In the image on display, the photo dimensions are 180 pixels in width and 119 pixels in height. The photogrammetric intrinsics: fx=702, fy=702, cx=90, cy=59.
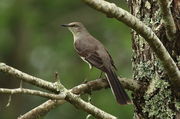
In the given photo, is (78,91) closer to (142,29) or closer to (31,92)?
(31,92)

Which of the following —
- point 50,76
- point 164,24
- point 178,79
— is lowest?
point 50,76

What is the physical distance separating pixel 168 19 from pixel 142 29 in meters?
0.42

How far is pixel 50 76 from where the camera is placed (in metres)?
12.5

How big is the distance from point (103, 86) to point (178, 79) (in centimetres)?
79

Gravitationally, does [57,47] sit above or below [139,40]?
below

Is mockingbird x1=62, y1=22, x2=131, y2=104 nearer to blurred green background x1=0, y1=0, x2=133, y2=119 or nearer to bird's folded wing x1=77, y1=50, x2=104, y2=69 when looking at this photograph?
bird's folded wing x1=77, y1=50, x2=104, y2=69

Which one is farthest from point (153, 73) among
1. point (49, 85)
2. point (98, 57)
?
point (98, 57)

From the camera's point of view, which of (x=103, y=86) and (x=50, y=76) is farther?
→ (x=50, y=76)

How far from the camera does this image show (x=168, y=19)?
17.6ft

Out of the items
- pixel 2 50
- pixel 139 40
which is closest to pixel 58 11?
pixel 2 50

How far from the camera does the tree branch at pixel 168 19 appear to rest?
16.6 ft

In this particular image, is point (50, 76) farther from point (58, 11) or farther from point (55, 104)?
point (55, 104)

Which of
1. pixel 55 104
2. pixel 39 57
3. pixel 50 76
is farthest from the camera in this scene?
pixel 39 57

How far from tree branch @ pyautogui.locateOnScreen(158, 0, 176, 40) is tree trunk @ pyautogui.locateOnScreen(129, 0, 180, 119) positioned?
0.10 m
